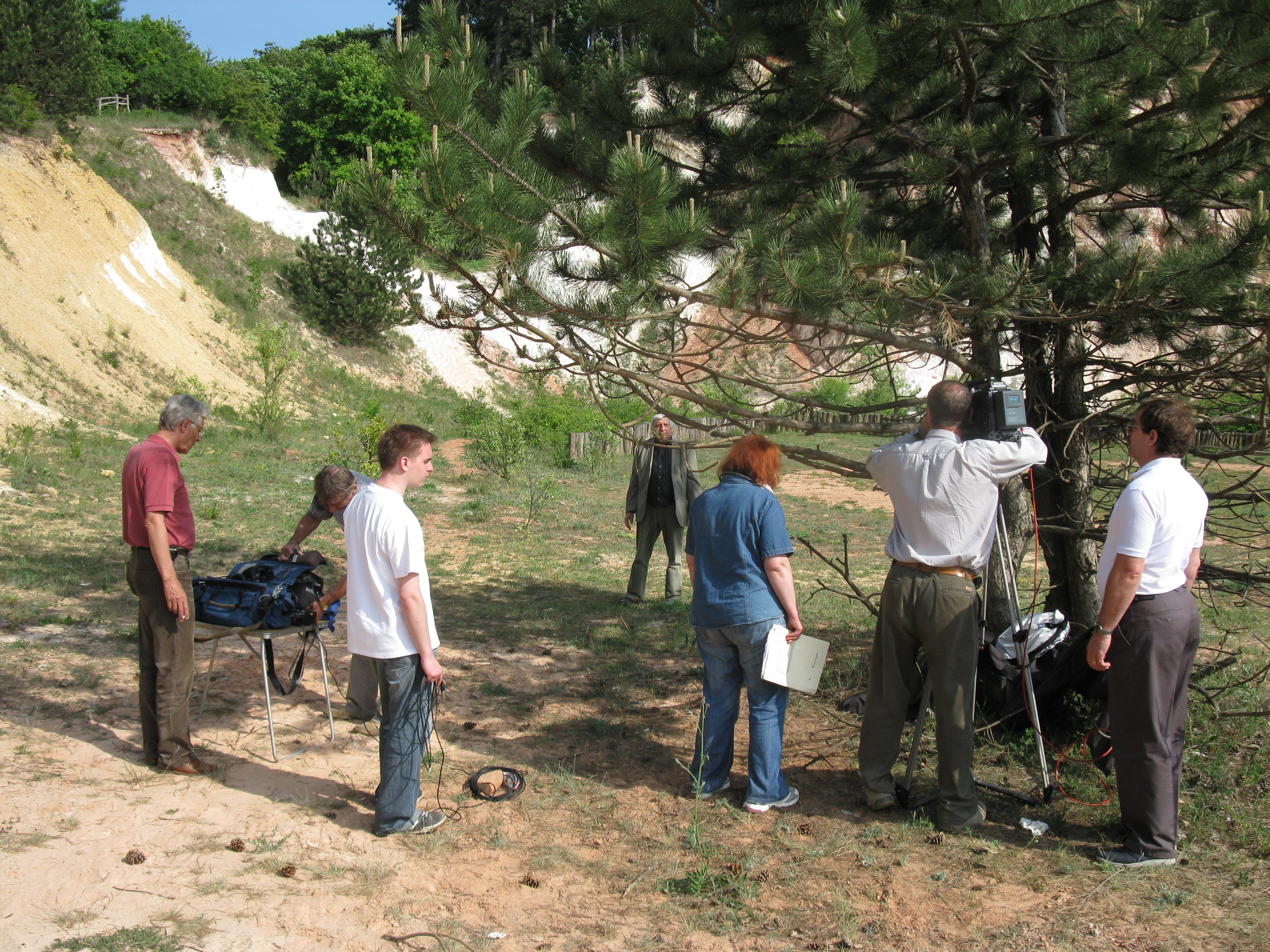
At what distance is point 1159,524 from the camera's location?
3.34 meters

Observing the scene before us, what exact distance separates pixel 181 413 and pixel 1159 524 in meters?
4.10

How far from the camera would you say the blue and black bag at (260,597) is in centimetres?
444

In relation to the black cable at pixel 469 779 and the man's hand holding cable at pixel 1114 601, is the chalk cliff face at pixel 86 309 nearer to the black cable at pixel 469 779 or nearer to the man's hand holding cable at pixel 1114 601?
the black cable at pixel 469 779

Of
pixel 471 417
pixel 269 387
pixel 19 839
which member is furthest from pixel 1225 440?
pixel 471 417

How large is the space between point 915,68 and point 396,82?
246cm

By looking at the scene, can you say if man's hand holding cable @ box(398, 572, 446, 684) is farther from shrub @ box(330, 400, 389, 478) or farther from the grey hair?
shrub @ box(330, 400, 389, 478)

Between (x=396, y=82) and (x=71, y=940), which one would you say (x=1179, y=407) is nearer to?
(x=396, y=82)

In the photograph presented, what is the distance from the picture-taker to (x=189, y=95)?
113 ft

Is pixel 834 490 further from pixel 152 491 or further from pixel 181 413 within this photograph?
pixel 152 491

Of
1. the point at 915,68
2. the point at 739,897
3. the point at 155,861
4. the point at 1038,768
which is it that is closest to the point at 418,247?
the point at 915,68

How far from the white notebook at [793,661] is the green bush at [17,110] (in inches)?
933

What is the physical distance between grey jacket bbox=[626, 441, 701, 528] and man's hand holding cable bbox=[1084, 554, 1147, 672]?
458cm

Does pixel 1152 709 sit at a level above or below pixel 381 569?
below

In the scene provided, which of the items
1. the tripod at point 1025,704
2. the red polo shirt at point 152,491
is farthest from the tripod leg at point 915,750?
the red polo shirt at point 152,491
